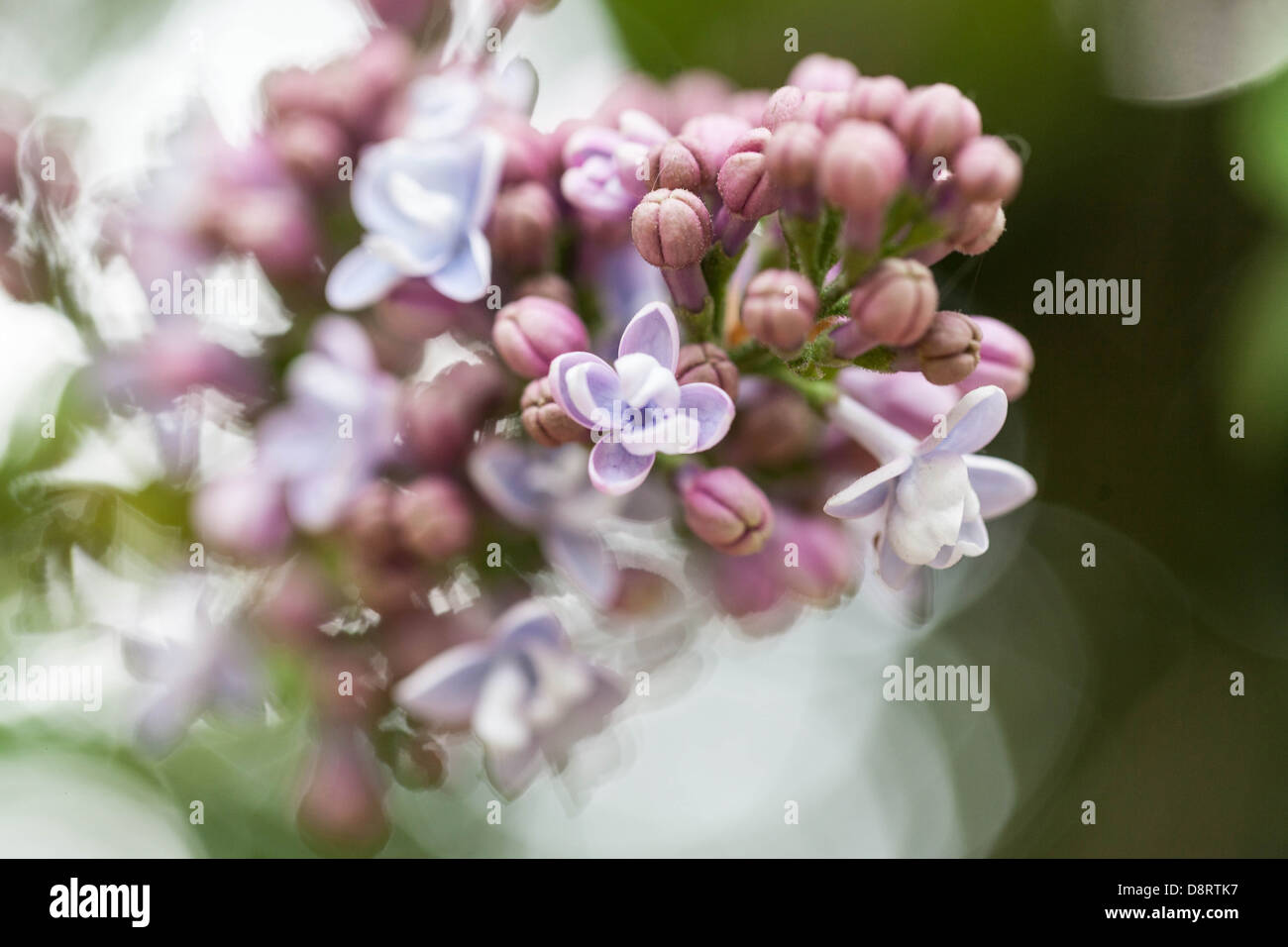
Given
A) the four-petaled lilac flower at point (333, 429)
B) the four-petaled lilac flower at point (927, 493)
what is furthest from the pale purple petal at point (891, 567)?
the four-petaled lilac flower at point (333, 429)

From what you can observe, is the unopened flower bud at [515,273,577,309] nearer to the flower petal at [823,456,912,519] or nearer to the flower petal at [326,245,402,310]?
the flower petal at [326,245,402,310]

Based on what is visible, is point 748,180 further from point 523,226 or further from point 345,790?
point 345,790

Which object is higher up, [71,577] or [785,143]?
[785,143]

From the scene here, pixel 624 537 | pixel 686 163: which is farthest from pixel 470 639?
pixel 686 163

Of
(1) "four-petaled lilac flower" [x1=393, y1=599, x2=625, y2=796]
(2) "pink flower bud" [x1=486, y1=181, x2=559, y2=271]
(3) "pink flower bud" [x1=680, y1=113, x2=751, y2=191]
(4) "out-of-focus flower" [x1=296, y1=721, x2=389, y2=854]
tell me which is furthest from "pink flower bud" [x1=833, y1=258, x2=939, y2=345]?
(4) "out-of-focus flower" [x1=296, y1=721, x2=389, y2=854]

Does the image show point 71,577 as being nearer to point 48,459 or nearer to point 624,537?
point 48,459
